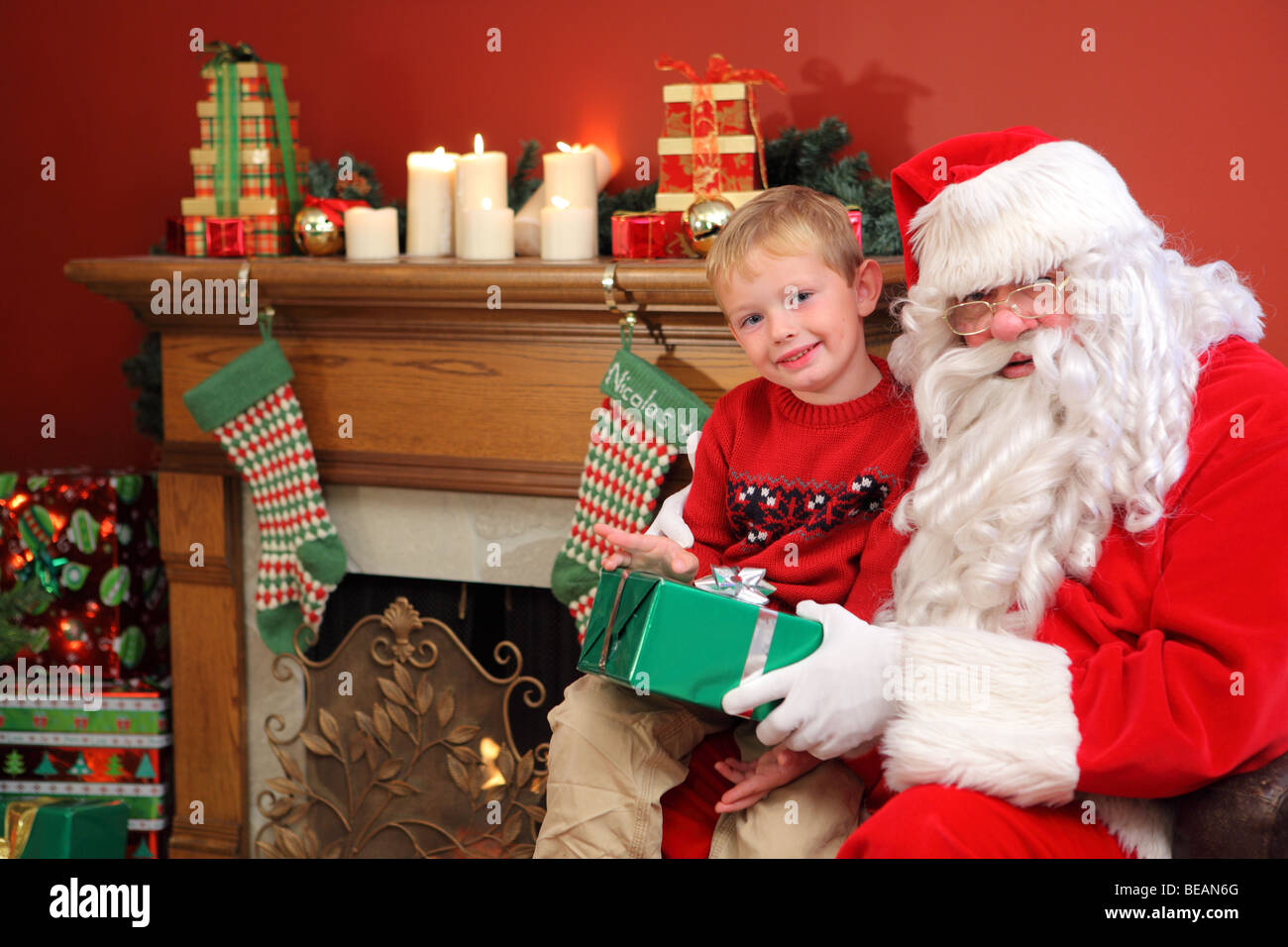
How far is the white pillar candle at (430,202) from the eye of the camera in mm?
2432

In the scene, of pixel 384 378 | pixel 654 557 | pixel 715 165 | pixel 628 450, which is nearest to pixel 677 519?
pixel 654 557

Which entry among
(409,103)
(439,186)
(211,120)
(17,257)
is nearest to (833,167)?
(439,186)

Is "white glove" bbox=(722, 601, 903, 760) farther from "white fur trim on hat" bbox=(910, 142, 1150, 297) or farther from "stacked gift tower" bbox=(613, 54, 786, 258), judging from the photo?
"stacked gift tower" bbox=(613, 54, 786, 258)

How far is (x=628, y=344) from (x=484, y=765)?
948 millimetres

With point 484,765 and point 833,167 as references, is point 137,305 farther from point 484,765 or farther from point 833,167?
point 833,167

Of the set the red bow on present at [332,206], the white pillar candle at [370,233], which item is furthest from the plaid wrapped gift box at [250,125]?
the white pillar candle at [370,233]

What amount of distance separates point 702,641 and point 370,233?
132 cm

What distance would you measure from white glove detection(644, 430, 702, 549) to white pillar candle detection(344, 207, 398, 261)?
2.75ft

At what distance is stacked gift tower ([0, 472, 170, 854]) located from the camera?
2.63 meters

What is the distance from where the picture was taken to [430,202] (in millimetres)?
2436

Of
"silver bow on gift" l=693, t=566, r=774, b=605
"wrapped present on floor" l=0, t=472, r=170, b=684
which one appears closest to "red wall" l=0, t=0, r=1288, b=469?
"wrapped present on floor" l=0, t=472, r=170, b=684
